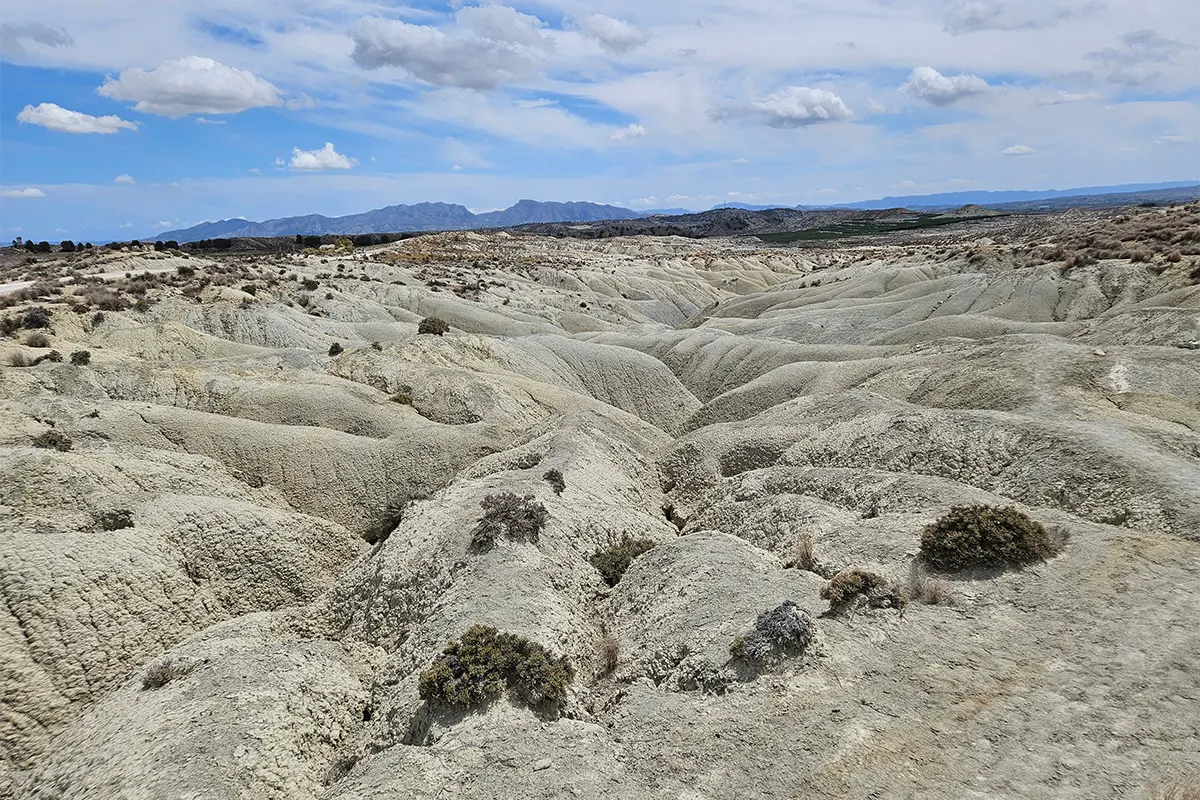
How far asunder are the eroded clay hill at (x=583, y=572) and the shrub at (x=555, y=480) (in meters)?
0.57

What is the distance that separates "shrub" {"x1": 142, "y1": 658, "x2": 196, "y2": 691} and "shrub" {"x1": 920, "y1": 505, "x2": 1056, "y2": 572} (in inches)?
695

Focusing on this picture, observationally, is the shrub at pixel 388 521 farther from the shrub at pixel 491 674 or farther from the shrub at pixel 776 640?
the shrub at pixel 776 640

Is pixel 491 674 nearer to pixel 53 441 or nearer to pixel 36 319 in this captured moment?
pixel 53 441

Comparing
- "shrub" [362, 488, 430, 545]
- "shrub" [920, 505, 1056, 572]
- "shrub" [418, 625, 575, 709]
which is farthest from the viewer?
"shrub" [362, 488, 430, 545]

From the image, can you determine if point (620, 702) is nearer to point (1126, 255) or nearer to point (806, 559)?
point (806, 559)

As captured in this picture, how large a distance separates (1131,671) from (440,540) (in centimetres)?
1602

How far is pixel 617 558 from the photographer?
20.1m

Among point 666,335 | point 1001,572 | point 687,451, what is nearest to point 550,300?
point 666,335

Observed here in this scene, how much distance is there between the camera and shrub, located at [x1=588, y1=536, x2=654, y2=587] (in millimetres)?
19562

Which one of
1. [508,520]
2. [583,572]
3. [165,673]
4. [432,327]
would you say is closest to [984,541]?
[583,572]

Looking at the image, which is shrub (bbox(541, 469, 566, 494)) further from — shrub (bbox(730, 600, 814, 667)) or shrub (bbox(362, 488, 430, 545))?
shrub (bbox(730, 600, 814, 667))

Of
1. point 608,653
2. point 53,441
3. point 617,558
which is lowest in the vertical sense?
point 608,653

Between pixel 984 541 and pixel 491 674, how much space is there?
11.6 meters

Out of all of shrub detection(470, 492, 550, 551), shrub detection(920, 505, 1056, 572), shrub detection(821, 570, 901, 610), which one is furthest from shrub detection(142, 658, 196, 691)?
shrub detection(920, 505, 1056, 572)
